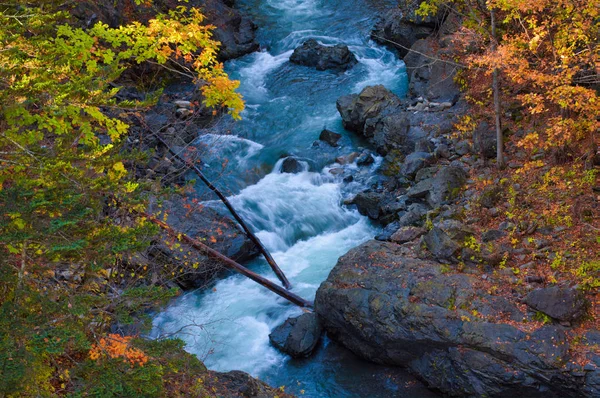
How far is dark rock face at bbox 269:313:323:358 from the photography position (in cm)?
996

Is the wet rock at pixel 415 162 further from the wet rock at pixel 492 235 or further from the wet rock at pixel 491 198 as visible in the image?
the wet rock at pixel 492 235

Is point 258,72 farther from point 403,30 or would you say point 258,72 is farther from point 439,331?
point 439,331

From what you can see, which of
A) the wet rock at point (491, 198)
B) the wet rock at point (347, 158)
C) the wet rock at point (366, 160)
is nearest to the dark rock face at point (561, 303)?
the wet rock at point (491, 198)

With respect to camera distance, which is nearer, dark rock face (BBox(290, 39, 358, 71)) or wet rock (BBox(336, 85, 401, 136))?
wet rock (BBox(336, 85, 401, 136))

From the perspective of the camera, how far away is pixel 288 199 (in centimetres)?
1459

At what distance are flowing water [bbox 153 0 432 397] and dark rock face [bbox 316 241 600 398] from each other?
0.61m

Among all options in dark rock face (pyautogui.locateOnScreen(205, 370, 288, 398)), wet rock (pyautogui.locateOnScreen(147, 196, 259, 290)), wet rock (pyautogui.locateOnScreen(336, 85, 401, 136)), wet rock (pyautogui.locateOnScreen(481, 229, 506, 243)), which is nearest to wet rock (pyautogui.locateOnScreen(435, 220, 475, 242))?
wet rock (pyautogui.locateOnScreen(481, 229, 506, 243))

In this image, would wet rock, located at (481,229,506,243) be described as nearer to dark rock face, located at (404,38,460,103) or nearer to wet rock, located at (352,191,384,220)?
wet rock, located at (352,191,384,220)

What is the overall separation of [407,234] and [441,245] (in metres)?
1.46

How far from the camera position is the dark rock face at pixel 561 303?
7.89m

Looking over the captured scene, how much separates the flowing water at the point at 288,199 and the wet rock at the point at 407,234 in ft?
6.20

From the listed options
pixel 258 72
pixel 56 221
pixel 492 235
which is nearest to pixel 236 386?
pixel 56 221

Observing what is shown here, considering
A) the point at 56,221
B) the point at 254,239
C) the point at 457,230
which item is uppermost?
the point at 56,221

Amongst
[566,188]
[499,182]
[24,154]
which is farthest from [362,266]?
[24,154]
